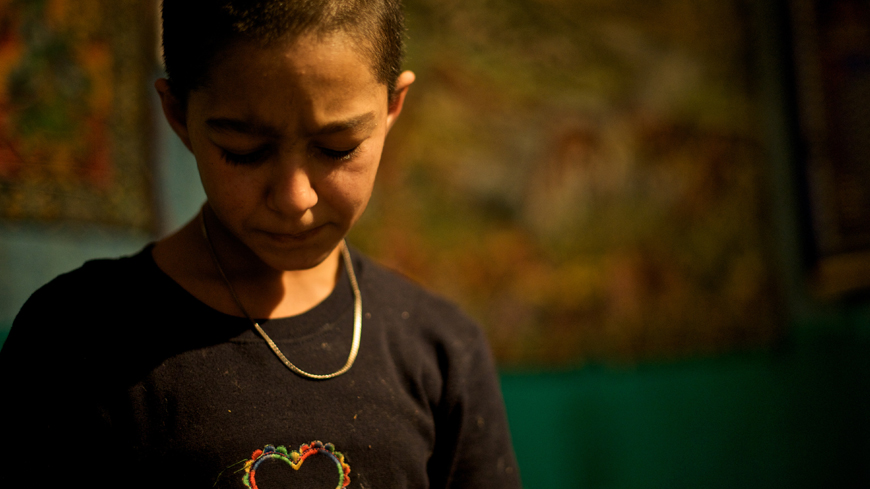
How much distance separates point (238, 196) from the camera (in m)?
0.67

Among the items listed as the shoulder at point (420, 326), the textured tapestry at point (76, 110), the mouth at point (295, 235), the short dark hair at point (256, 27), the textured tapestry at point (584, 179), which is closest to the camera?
the short dark hair at point (256, 27)

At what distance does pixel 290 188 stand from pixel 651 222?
168 centimetres

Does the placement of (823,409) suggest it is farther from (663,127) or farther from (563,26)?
(563,26)

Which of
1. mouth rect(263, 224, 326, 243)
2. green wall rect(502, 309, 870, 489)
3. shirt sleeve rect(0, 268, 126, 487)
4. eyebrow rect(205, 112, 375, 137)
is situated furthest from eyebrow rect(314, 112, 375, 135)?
green wall rect(502, 309, 870, 489)

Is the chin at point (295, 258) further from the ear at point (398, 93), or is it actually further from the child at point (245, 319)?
the ear at point (398, 93)

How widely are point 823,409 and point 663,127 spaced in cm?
124

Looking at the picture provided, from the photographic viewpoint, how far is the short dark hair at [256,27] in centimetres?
61

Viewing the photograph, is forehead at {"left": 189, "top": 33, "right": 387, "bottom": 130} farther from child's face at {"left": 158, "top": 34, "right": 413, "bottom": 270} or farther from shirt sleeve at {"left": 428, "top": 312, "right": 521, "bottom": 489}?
shirt sleeve at {"left": 428, "top": 312, "right": 521, "bottom": 489}

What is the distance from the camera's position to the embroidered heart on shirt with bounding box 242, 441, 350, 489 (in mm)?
697

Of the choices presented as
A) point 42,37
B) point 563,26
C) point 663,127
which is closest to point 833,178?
point 663,127

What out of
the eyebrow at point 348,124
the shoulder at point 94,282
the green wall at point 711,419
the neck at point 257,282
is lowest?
the green wall at point 711,419

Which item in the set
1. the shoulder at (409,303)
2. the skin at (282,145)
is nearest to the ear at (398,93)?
the skin at (282,145)

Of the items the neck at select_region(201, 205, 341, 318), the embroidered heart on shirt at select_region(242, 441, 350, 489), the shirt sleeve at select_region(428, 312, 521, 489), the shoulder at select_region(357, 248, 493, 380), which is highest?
the neck at select_region(201, 205, 341, 318)

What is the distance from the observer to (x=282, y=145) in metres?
0.64
